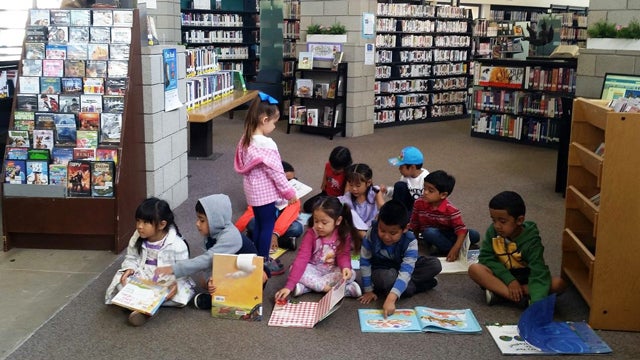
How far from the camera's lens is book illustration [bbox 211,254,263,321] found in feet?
11.4

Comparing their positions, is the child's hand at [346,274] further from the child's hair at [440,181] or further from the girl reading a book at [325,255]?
the child's hair at [440,181]

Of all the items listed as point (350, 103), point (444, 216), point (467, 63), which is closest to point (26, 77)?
point (444, 216)

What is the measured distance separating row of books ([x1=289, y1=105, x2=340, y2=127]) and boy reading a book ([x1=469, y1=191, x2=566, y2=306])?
6.27 m

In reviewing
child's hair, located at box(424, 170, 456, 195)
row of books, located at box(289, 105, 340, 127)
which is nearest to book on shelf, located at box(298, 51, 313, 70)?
row of books, located at box(289, 105, 340, 127)

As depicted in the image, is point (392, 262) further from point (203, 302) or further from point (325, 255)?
point (203, 302)

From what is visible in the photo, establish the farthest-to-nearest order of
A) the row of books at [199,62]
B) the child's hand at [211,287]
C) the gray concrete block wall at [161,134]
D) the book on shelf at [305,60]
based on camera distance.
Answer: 1. the book on shelf at [305,60]
2. the row of books at [199,62]
3. the gray concrete block wall at [161,134]
4. the child's hand at [211,287]

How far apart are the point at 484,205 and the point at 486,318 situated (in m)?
2.56

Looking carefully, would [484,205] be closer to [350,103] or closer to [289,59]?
[350,103]

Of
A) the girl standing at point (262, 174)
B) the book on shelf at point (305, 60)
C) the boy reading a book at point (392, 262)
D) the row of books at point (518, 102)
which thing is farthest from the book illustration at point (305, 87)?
the boy reading a book at point (392, 262)

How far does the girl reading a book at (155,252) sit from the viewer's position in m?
3.58

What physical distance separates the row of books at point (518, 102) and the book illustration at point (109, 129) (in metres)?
6.53

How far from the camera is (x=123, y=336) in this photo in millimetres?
3334

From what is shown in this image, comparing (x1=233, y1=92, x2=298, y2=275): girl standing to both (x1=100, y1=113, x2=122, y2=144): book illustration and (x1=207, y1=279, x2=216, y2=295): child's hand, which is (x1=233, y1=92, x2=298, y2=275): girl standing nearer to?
(x1=207, y1=279, x2=216, y2=295): child's hand

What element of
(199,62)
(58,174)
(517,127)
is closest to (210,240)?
(58,174)
